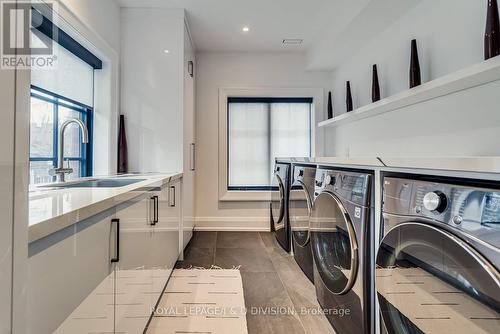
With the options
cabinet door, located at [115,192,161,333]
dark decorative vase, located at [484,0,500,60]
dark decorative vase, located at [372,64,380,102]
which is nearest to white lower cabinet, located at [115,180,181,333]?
cabinet door, located at [115,192,161,333]

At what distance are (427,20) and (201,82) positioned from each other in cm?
263

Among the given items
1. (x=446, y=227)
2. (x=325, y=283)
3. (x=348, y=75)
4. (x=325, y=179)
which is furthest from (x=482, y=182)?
(x=348, y=75)

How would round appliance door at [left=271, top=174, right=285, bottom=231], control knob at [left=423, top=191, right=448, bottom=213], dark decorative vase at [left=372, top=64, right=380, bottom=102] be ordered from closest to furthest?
control knob at [left=423, top=191, right=448, bottom=213], dark decorative vase at [left=372, top=64, right=380, bottom=102], round appliance door at [left=271, top=174, right=285, bottom=231]

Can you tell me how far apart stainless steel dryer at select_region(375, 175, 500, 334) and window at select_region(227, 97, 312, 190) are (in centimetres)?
284

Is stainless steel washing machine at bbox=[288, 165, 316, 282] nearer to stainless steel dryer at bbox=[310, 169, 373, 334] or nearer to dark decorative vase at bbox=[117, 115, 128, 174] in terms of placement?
stainless steel dryer at bbox=[310, 169, 373, 334]

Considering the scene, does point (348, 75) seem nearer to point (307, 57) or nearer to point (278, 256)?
point (307, 57)

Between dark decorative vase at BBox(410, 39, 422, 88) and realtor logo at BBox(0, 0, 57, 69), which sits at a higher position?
dark decorative vase at BBox(410, 39, 422, 88)

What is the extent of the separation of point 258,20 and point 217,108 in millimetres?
1254

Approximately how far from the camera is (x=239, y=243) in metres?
3.11

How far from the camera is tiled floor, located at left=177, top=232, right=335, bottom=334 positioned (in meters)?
1.59

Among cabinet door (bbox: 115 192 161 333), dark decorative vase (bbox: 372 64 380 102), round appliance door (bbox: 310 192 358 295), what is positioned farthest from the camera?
dark decorative vase (bbox: 372 64 380 102)

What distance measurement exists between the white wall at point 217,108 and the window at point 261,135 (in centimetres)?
24

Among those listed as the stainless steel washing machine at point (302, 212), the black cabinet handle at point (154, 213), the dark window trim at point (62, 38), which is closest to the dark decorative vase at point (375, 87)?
the stainless steel washing machine at point (302, 212)

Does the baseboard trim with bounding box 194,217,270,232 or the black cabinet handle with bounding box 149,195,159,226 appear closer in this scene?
the black cabinet handle with bounding box 149,195,159,226
